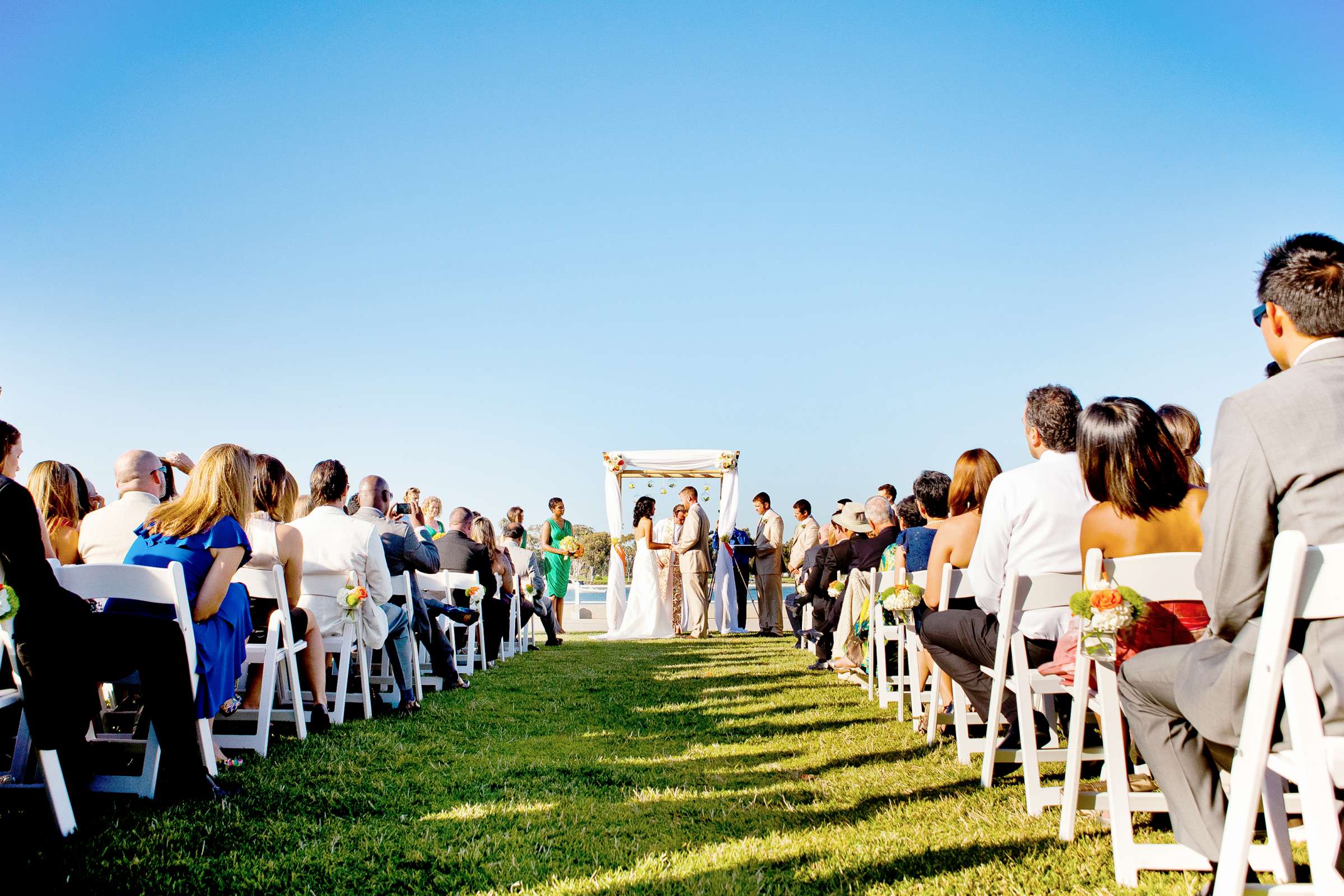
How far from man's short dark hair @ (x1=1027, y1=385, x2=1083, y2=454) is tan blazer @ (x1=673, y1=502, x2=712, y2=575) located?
34.9 feet

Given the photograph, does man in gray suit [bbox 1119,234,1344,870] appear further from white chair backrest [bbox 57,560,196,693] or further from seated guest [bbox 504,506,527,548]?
seated guest [bbox 504,506,527,548]

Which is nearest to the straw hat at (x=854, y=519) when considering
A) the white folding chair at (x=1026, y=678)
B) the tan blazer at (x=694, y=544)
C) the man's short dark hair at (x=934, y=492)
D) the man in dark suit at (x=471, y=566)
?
the man's short dark hair at (x=934, y=492)

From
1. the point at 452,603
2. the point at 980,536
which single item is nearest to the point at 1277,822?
the point at 980,536

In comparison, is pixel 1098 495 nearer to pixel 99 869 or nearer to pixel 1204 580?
pixel 1204 580

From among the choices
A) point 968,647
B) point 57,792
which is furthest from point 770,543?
point 57,792

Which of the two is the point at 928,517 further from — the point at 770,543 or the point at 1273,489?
the point at 770,543

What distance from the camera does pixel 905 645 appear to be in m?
6.80

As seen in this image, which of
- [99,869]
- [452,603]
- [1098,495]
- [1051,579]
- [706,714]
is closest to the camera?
[99,869]

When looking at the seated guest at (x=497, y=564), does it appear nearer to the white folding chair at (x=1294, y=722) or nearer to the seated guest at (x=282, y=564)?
the seated guest at (x=282, y=564)

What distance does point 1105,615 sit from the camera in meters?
2.78

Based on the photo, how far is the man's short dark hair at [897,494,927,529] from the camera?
8227 millimetres

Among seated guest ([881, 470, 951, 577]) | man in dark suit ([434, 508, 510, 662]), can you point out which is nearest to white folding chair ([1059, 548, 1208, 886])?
seated guest ([881, 470, 951, 577])

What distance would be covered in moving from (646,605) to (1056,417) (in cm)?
1176

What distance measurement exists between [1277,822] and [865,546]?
6108 mm
